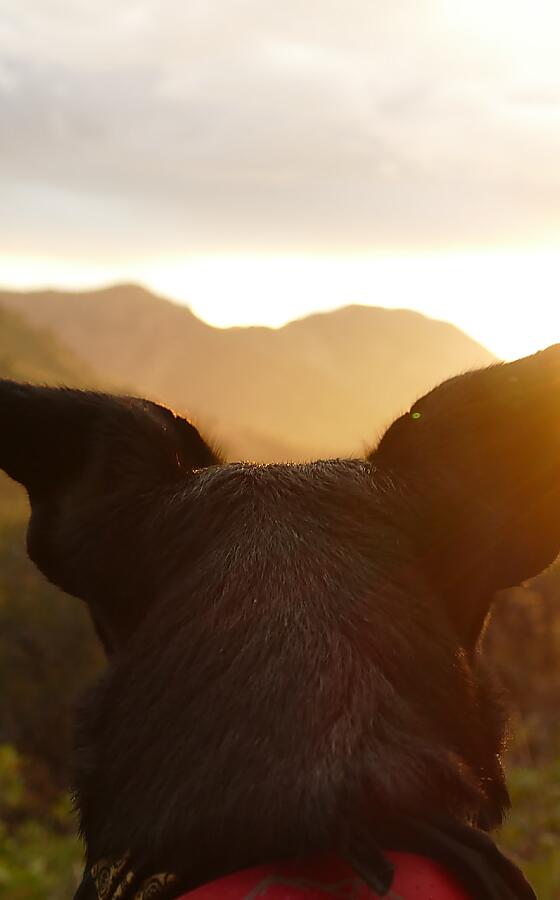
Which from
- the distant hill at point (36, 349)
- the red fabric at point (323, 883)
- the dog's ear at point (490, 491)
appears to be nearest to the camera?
the red fabric at point (323, 883)

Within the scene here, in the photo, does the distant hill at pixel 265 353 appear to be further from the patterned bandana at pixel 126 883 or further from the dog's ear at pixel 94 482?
the patterned bandana at pixel 126 883

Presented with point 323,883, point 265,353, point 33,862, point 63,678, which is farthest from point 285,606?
point 265,353

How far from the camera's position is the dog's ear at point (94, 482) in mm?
1909

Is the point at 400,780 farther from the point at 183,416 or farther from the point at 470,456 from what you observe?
the point at 183,416

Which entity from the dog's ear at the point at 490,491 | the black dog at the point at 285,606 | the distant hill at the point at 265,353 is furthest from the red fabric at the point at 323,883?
the distant hill at the point at 265,353

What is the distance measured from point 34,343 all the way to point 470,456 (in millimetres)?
55790

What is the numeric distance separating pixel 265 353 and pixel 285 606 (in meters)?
101

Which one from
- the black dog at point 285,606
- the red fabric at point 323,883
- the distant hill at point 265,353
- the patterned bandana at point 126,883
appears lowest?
the distant hill at point 265,353

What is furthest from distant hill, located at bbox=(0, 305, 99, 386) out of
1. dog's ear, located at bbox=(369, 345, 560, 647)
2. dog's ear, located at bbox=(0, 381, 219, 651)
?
dog's ear, located at bbox=(369, 345, 560, 647)

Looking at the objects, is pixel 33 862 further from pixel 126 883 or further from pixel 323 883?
pixel 323 883

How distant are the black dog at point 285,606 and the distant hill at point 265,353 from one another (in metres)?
Answer: 75.9

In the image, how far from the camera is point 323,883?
4.62ft

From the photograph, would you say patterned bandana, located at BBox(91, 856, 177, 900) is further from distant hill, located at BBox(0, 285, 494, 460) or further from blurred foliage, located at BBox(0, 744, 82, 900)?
distant hill, located at BBox(0, 285, 494, 460)

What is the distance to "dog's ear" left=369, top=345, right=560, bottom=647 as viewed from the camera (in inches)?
72.4
